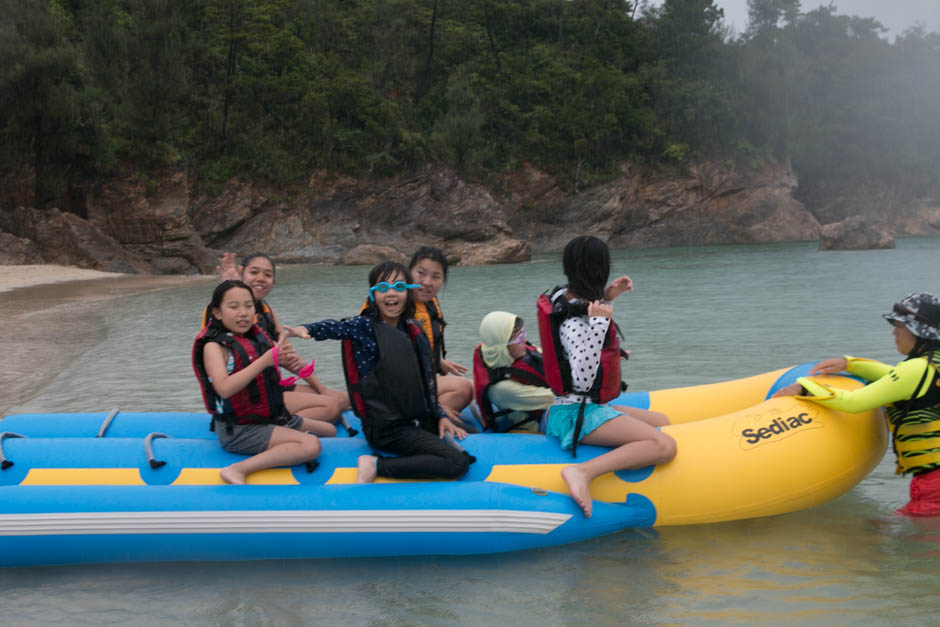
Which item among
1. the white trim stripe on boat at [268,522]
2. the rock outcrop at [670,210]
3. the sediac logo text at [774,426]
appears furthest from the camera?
the rock outcrop at [670,210]

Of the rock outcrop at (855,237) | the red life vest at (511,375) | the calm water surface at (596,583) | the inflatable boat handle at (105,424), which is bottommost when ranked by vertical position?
the rock outcrop at (855,237)

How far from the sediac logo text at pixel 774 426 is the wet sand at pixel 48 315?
4809 millimetres

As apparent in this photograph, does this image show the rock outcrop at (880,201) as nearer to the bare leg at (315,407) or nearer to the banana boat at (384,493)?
the banana boat at (384,493)

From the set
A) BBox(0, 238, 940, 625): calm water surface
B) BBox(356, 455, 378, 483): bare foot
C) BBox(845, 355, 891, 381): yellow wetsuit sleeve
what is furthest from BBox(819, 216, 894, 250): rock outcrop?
BBox(356, 455, 378, 483): bare foot

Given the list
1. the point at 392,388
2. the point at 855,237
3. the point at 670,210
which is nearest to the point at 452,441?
the point at 392,388

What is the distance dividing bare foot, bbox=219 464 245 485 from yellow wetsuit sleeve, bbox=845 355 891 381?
255 centimetres

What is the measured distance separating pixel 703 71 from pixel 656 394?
3842 cm

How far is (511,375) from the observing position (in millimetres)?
3498

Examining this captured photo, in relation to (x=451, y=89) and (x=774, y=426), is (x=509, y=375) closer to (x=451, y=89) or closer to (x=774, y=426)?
(x=774, y=426)

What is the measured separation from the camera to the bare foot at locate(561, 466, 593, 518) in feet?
9.71

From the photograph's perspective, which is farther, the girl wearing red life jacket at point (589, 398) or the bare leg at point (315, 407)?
the bare leg at point (315, 407)

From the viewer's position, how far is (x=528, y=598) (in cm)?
268

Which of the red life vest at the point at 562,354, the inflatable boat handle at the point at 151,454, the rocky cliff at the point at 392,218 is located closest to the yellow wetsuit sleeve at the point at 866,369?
the red life vest at the point at 562,354

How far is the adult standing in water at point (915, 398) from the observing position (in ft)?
9.82
